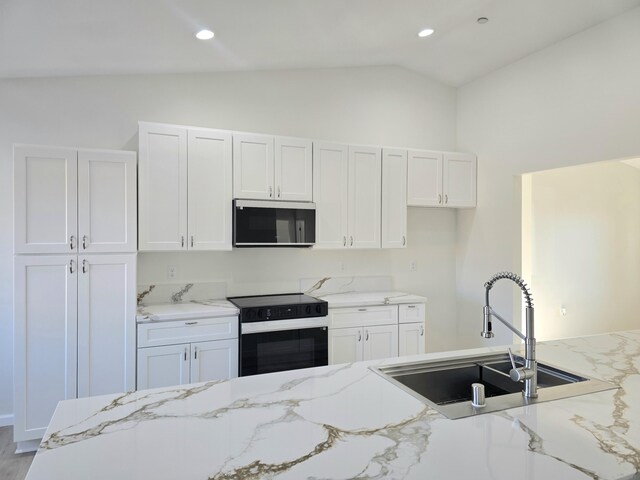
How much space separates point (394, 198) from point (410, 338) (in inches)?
52.9

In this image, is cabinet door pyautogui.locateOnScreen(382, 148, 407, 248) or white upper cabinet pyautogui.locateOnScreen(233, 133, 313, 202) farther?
cabinet door pyautogui.locateOnScreen(382, 148, 407, 248)

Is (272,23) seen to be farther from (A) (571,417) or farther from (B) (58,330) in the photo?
(A) (571,417)

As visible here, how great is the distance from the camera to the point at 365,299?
3926 mm

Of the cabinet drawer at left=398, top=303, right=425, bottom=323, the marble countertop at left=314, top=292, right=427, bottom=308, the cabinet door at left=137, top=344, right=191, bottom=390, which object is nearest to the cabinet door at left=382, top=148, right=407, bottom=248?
the marble countertop at left=314, top=292, right=427, bottom=308

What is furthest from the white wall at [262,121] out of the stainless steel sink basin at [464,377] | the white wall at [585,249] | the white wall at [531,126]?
the stainless steel sink basin at [464,377]

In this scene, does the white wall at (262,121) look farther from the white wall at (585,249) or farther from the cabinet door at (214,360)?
the white wall at (585,249)

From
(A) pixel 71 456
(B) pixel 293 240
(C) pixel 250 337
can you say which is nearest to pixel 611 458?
(A) pixel 71 456

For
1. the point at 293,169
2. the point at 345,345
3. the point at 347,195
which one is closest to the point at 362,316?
the point at 345,345

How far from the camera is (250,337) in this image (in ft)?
11.0

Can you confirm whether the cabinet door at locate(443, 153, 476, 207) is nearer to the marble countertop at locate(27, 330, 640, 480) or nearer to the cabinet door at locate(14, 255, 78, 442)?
the marble countertop at locate(27, 330, 640, 480)

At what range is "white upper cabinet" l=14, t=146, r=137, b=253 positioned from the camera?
288cm

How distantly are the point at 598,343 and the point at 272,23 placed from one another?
2834 millimetres

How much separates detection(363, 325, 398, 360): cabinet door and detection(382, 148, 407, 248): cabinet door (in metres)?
0.81

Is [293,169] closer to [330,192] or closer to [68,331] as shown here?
[330,192]
